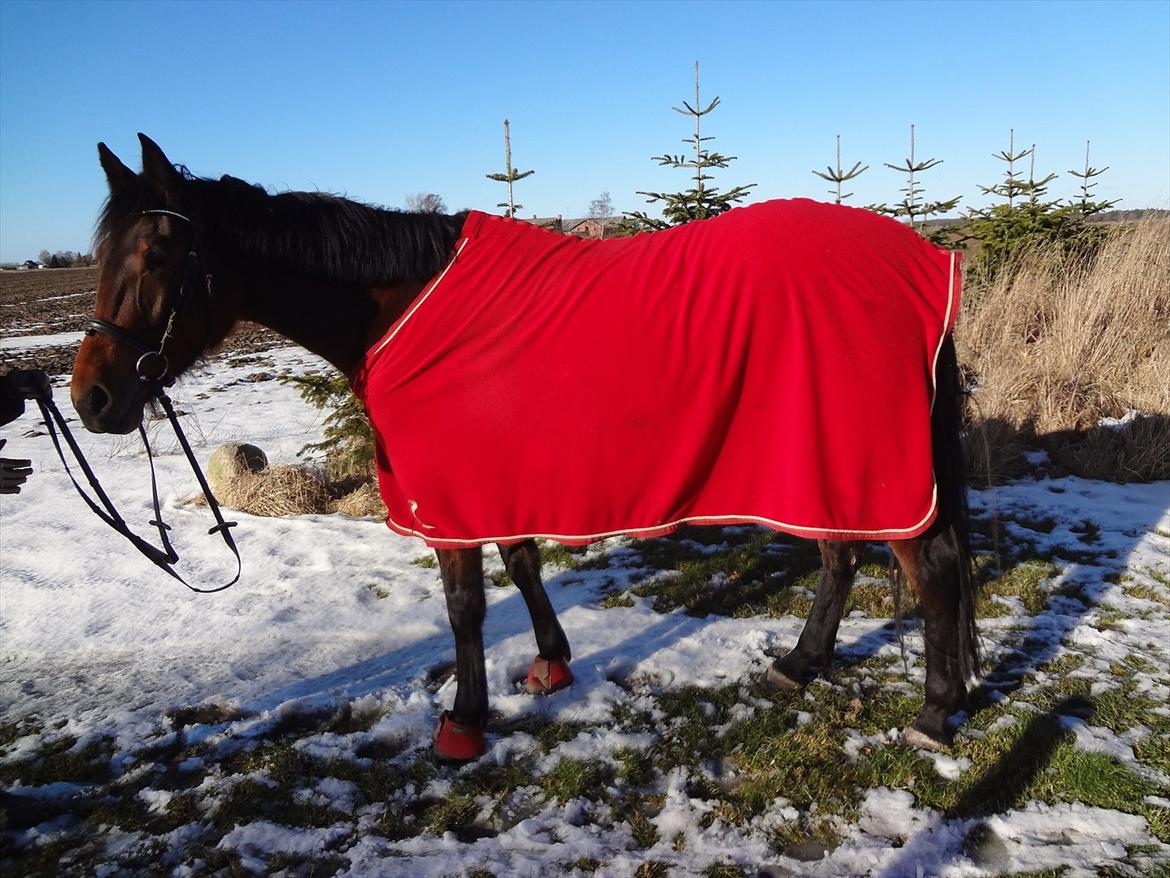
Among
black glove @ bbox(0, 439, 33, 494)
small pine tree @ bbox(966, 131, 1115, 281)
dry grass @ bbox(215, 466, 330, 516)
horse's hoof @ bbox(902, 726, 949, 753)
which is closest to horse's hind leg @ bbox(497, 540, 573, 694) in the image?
horse's hoof @ bbox(902, 726, 949, 753)

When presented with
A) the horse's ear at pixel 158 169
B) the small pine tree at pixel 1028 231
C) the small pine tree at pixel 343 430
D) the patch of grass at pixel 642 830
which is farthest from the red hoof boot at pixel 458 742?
the small pine tree at pixel 1028 231

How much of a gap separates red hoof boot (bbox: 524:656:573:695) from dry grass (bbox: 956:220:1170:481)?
4.11 meters

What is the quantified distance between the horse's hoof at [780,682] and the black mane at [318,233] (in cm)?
222

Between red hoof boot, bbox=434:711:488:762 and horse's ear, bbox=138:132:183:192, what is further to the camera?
red hoof boot, bbox=434:711:488:762

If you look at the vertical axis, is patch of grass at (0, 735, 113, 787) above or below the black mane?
below

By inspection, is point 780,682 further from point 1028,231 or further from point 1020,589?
point 1028,231

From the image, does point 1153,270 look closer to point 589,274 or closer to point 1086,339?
point 1086,339

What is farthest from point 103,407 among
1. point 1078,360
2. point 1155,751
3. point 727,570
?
point 1078,360

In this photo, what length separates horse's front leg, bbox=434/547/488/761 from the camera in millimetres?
2840

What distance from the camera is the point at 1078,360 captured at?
6.78 metres

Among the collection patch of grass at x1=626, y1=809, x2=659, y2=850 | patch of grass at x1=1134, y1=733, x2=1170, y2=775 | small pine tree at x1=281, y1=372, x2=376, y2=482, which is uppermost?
small pine tree at x1=281, y1=372, x2=376, y2=482

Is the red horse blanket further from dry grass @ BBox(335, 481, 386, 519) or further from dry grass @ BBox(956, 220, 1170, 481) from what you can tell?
dry grass @ BBox(956, 220, 1170, 481)

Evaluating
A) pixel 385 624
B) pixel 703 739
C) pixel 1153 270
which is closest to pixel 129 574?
pixel 385 624

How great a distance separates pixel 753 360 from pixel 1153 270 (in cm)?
740
